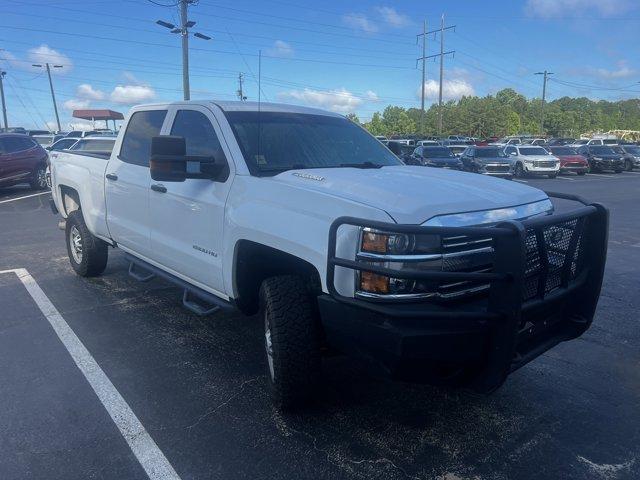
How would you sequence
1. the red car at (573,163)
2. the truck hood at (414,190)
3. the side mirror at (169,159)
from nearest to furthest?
the truck hood at (414,190), the side mirror at (169,159), the red car at (573,163)

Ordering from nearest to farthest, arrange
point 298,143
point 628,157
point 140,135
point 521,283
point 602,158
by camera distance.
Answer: point 521,283
point 298,143
point 140,135
point 602,158
point 628,157

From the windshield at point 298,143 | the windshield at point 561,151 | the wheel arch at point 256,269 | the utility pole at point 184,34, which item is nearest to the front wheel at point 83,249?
the windshield at point 298,143

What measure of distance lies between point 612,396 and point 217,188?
307 centimetres

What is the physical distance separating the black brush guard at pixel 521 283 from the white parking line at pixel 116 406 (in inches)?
52.1

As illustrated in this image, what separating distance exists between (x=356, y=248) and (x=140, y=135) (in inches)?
128

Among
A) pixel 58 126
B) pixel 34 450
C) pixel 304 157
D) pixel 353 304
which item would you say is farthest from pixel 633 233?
pixel 58 126

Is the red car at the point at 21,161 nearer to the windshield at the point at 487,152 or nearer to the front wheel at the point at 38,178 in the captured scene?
the front wheel at the point at 38,178

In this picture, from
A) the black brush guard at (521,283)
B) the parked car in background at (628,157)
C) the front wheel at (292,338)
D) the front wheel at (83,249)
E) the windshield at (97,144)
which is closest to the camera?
the black brush guard at (521,283)

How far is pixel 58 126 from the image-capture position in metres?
61.5

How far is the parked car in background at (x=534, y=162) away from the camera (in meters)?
27.5

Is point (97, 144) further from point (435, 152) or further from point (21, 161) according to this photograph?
point (435, 152)

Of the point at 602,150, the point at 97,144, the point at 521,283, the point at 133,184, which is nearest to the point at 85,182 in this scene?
the point at 133,184

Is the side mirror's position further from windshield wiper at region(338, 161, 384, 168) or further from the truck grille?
the truck grille

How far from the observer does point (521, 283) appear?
8.74 feet
